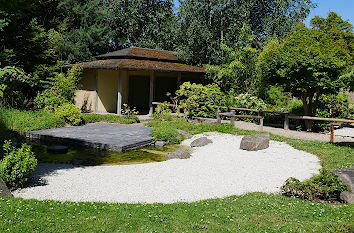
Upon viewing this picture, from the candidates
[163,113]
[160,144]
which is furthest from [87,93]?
[160,144]

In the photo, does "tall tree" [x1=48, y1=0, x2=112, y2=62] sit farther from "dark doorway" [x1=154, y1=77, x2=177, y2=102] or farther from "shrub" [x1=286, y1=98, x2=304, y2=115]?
"shrub" [x1=286, y1=98, x2=304, y2=115]

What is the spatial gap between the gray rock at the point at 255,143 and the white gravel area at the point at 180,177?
0.90ft

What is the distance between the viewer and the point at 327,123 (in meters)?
15.1

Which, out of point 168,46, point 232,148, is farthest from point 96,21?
point 232,148

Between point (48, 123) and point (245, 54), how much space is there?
39.2 feet

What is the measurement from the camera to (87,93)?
2092 centimetres

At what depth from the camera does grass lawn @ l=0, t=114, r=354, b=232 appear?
4.63 meters

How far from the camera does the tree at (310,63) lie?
1320cm

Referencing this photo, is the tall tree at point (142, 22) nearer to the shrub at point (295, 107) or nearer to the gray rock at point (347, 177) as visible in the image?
the shrub at point (295, 107)

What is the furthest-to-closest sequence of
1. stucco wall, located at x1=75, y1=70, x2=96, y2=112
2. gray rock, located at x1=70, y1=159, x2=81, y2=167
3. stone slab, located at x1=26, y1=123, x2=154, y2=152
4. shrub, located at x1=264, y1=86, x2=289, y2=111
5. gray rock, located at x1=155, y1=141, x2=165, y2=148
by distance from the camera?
stucco wall, located at x1=75, y1=70, x2=96, y2=112 → shrub, located at x1=264, y1=86, x2=289, y2=111 → gray rock, located at x1=155, y1=141, x2=165, y2=148 → stone slab, located at x1=26, y1=123, x2=154, y2=152 → gray rock, located at x1=70, y1=159, x2=81, y2=167

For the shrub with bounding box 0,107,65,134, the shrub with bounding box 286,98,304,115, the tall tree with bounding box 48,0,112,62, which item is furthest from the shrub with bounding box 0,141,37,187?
the tall tree with bounding box 48,0,112,62

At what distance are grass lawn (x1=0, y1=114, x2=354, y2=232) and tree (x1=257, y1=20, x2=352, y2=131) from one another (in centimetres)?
843

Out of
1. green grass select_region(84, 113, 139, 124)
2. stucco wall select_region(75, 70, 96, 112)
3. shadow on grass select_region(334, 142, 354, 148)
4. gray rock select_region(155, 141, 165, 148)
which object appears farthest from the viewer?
stucco wall select_region(75, 70, 96, 112)

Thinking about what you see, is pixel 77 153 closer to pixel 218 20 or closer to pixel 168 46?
pixel 218 20
